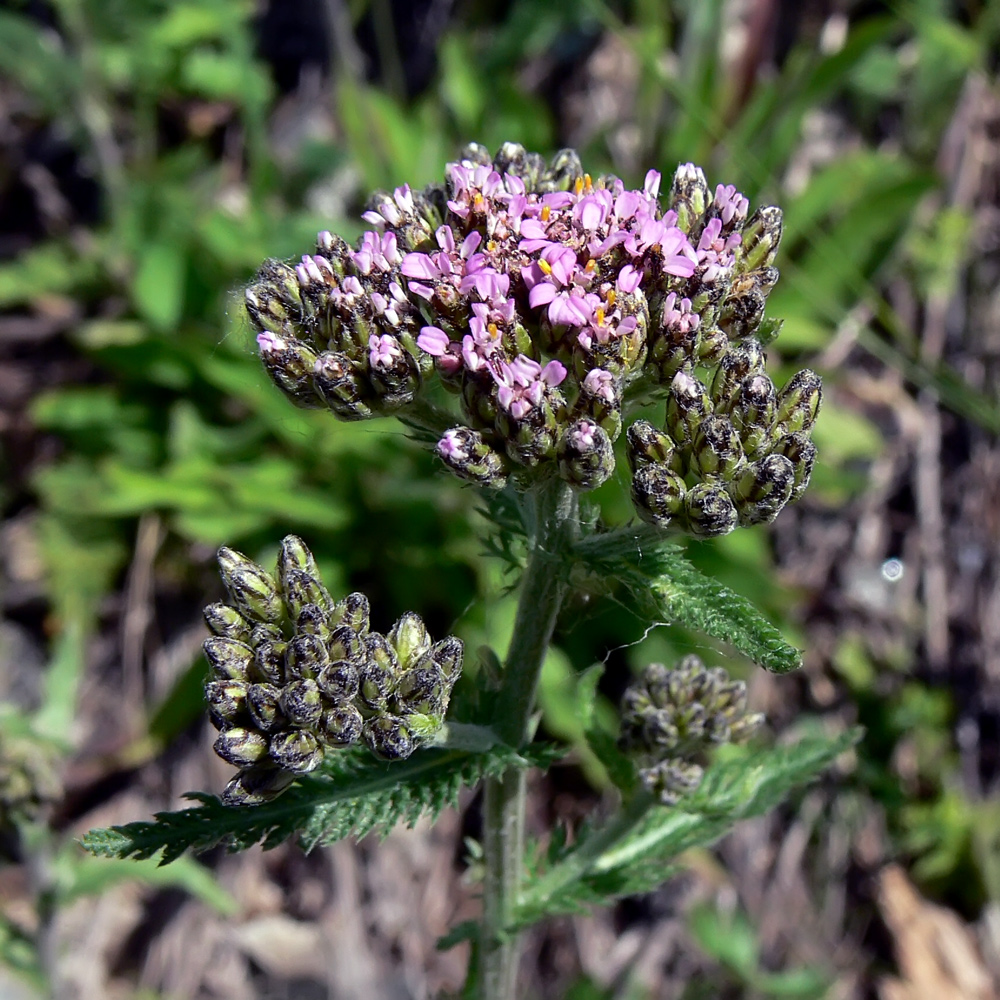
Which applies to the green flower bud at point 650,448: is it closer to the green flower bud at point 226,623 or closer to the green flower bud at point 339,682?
the green flower bud at point 339,682

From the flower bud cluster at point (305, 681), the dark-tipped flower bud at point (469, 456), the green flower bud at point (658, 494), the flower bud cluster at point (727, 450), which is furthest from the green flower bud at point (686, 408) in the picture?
the flower bud cluster at point (305, 681)

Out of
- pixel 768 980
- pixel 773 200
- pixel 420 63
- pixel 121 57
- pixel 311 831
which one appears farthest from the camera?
pixel 420 63

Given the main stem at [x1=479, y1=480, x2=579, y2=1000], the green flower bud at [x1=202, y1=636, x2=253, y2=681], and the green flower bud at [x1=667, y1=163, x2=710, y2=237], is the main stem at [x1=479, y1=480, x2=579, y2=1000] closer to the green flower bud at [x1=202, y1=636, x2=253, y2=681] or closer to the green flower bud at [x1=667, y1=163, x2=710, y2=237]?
the green flower bud at [x1=202, y1=636, x2=253, y2=681]

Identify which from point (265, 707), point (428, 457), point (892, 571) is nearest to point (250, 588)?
point (265, 707)

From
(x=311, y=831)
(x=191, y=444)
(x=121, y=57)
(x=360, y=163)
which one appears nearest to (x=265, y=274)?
(x=311, y=831)

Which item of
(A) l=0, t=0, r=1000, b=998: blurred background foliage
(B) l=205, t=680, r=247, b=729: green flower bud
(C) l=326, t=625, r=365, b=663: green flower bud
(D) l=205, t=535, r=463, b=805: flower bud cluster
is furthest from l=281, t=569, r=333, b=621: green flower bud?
(A) l=0, t=0, r=1000, b=998: blurred background foliage

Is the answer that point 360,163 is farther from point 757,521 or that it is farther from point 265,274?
point 757,521

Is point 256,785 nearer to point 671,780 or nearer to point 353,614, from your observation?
point 353,614

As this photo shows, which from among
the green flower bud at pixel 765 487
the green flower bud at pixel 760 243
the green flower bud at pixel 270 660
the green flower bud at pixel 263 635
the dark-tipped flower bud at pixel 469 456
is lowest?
the green flower bud at pixel 270 660
